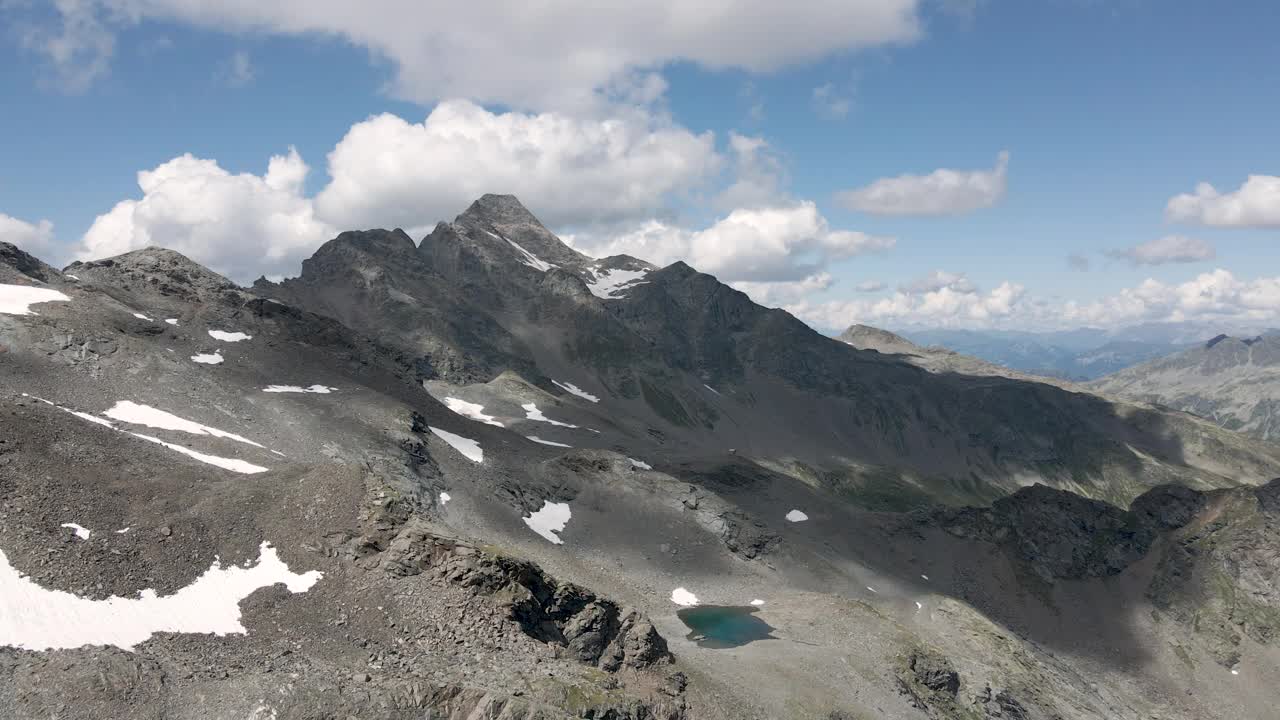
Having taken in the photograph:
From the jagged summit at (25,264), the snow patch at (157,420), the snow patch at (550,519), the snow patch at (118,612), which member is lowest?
the snow patch at (550,519)

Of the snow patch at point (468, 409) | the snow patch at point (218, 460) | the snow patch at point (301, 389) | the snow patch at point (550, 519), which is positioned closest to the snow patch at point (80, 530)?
the snow patch at point (218, 460)

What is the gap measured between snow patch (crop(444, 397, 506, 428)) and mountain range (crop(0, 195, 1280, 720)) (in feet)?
2.99

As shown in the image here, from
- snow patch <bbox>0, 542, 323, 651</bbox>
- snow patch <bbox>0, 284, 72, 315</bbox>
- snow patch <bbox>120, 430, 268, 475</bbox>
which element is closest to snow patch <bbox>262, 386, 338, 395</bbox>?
snow patch <bbox>0, 284, 72, 315</bbox>

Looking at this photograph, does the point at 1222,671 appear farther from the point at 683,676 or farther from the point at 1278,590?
the point at 683,676

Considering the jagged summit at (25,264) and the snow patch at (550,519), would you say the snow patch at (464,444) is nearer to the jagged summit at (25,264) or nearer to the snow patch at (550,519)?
the snow patch at (550,519)

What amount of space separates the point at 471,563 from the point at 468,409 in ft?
397

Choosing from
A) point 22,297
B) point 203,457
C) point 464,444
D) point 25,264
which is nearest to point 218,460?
point 203,457

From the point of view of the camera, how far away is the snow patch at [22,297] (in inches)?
3420

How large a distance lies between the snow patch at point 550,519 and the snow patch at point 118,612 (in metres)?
47.7

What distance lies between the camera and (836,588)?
331ft

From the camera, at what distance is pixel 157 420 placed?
72688mm

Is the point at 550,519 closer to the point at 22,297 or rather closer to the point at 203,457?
the point at 203,457

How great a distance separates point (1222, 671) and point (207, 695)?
13276 cm

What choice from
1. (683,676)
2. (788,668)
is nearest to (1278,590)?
(788,668)
